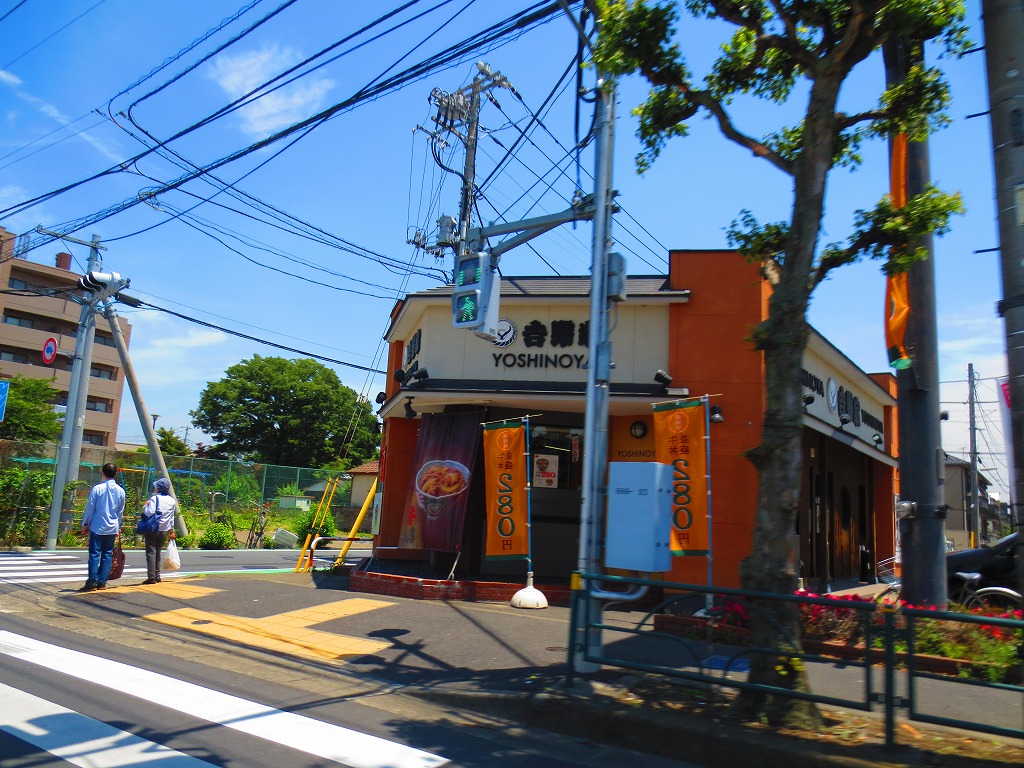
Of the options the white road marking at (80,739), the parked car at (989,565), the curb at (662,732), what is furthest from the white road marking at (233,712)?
the parked car at (989,565)

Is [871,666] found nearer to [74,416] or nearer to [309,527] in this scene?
[74,416]

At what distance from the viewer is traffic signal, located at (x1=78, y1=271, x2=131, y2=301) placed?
693 inches

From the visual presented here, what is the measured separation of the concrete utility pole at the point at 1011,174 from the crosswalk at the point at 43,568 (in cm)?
1339

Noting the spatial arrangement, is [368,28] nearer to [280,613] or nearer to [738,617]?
[280,613]

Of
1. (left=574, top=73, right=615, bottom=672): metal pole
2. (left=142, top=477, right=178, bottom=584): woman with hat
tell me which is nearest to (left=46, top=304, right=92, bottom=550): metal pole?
(left=142, top=477, right=178, bottom=584): woman with hat

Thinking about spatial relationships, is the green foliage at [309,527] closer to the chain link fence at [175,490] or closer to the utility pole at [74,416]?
the chain link fence at [175,490]

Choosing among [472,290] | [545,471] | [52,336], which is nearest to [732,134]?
[472,290]

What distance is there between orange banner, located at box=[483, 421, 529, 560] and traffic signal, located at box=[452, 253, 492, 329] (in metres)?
3.16

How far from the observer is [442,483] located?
1316 centimetres

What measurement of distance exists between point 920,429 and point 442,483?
7646mm

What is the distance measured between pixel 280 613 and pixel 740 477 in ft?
23.8

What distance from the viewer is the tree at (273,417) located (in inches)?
2154

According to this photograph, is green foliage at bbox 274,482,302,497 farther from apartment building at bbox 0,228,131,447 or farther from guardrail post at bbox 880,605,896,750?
guardrail post at bbox 880,605,896,750

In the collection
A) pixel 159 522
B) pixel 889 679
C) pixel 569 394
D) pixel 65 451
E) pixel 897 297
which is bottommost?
pixel 889 679
